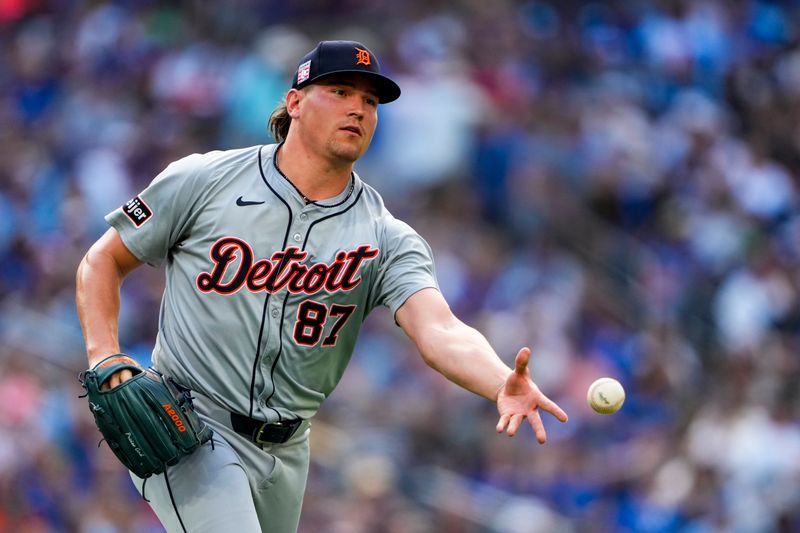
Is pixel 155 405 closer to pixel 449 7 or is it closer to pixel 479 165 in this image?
pixel 479 165

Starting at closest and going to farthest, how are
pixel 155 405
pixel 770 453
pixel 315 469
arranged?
1. pixel 155 405
2. pixel 770 453
3. pixel 315 469

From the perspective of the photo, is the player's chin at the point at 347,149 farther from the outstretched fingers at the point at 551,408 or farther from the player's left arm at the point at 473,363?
the outstretched fingers at the point at 551,408

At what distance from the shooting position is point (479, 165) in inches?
457

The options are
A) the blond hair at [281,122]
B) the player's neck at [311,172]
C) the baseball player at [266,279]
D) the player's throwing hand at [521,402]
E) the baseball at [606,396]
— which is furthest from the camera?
the blond hair at [281,122]

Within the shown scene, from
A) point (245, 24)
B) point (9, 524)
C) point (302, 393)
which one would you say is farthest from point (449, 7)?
point (302, 393)

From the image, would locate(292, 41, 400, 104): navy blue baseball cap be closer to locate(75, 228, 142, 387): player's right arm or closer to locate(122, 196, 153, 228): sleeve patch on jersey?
locate(122, 196, 153, 228): sleeve patch on jersey

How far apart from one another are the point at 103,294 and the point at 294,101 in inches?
39.2

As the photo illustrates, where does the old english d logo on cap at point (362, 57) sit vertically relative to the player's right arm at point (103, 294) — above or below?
above

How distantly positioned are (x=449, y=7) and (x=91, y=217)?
4.07 m

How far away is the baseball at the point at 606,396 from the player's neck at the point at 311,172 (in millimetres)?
1207

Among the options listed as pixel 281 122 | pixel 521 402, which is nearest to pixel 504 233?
pixel 281 122

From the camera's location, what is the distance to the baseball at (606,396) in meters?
4.35

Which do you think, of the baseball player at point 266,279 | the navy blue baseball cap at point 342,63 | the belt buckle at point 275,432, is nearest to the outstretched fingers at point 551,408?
the baseball player at point 266,279

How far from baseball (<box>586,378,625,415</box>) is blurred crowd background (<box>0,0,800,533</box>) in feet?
16.7
